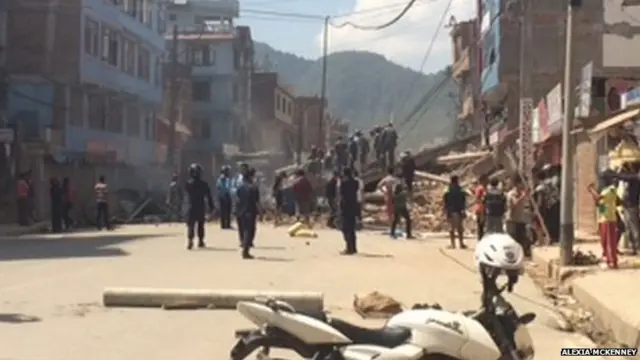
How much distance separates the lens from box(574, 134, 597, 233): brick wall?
23.8 metres

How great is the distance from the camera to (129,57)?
53.9m

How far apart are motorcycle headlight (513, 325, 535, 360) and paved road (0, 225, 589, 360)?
2.58 m

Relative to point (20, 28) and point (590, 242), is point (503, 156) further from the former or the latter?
point (20, 28)

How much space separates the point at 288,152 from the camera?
289 ft

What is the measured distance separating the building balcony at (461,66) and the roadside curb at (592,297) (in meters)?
43.6

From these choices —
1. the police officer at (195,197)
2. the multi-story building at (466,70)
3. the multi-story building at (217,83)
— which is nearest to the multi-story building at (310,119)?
the multi-story building at (217,83)

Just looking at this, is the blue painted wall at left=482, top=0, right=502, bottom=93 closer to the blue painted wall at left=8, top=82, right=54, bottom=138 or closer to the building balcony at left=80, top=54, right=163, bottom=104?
the building balcony at left=80, top=54, right=163, bottom=104

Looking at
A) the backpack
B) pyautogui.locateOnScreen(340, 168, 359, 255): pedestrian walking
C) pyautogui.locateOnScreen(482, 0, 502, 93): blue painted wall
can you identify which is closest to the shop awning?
the backpack

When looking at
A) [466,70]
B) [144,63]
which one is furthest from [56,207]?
[466,70]

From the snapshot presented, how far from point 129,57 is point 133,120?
4535mm

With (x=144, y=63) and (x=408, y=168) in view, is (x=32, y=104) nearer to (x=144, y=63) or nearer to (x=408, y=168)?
(x=144, y=63)

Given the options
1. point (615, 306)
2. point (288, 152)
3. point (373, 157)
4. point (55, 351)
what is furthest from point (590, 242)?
point (288, 152)

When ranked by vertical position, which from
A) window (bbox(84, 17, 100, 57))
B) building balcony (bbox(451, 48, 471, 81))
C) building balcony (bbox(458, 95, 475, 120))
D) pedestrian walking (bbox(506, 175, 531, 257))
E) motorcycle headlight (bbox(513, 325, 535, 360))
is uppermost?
building balcony (bbox(451, 48, 471, 81))

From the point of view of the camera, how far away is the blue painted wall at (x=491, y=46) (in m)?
36.8
